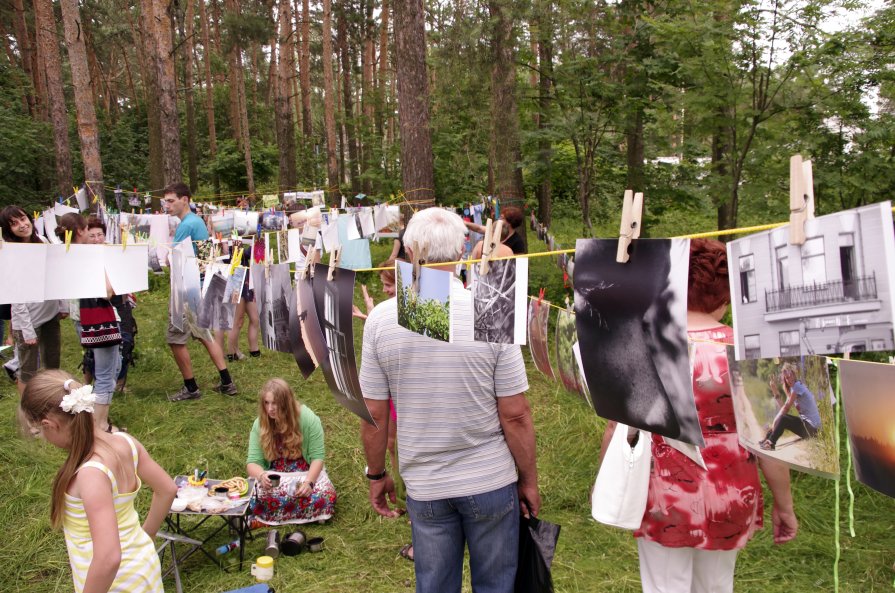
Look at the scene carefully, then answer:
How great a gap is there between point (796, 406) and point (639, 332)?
410 millimetres

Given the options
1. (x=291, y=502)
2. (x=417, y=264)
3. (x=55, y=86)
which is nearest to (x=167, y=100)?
(x=55, y=86)

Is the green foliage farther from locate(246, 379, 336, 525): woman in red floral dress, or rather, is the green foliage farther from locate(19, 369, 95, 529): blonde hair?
locate(246, 379, 336, 525): woman in red floral dress

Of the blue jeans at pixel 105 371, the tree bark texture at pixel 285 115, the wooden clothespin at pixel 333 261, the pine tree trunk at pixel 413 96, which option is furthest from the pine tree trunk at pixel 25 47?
the wooden clothespin at pixel 333 261

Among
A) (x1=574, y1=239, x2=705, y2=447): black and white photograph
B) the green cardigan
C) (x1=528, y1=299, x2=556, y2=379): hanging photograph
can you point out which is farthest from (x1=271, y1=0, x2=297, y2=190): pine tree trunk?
(x1=574, y1=239, x2=705, y2=447): black and white photograph

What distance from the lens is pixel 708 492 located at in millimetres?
2105

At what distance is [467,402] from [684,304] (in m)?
0.93

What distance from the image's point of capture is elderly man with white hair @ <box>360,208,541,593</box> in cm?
228

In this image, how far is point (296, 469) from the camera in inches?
175

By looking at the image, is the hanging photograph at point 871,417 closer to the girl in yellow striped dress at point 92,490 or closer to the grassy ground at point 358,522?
the girl in yellow striped dress at point 92,490

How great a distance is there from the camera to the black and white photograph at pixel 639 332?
1.60 m

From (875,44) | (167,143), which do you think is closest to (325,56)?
(167,143)

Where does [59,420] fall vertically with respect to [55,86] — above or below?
below

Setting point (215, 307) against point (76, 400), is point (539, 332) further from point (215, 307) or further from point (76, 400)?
point (215, 307)

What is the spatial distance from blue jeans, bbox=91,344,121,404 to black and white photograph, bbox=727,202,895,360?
15.7ft
